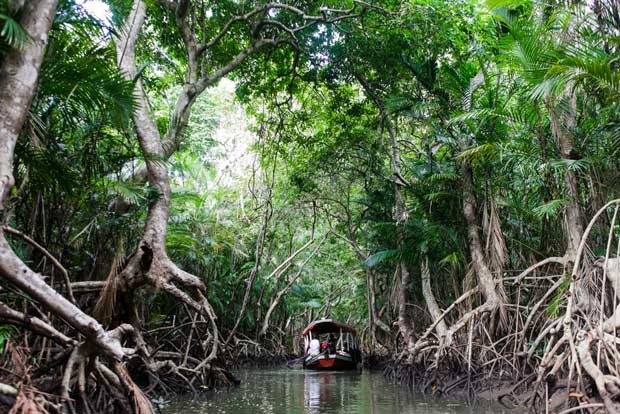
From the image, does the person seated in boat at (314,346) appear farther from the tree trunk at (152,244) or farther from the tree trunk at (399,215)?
the tree trunk at (152,244)

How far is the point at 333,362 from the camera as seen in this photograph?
56.1ft

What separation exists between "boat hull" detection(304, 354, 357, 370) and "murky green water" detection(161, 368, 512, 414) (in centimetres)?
485

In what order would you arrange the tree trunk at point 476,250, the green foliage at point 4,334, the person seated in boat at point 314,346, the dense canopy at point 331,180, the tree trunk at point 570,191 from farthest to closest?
the person seated in boat at point 314,346
the tree trunk at point 476,250
the tree trunk at point 570,191
the dense canopy at point 331,180
the green foliage at point 4,334

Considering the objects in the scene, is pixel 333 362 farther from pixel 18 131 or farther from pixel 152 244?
pixel 18 131

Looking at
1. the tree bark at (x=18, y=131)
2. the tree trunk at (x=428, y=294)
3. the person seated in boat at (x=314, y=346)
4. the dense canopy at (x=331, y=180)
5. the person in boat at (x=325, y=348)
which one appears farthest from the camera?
the person seated in boat at (x=314, y=346)

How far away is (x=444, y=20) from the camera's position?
9523mm

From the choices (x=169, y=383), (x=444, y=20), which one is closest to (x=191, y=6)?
(x=444, y=20)

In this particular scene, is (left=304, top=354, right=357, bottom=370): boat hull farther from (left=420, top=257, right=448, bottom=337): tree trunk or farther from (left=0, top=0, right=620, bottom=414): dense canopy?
(left=420, top=257, right=448, bottom=337): tree trunk

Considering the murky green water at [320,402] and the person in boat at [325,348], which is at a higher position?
the person in boat at [325,348]

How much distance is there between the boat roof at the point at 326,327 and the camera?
18.5 metres

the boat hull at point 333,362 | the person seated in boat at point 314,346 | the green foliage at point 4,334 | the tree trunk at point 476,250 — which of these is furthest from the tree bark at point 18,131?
the person seated in boat at point 314,346

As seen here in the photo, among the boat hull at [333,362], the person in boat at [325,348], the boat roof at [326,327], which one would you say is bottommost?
the boat hull at [333,362]

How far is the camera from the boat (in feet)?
56.3

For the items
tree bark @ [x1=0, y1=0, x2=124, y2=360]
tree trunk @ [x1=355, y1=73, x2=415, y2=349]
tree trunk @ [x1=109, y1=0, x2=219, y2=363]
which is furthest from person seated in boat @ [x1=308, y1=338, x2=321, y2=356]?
tree bark @ [x1=0, y1=0, x2=124, y2=360]
